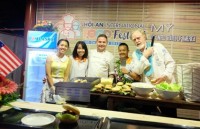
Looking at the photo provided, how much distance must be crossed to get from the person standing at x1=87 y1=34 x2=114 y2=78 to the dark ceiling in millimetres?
4126

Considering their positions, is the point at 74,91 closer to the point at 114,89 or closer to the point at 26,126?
the point at 114,89

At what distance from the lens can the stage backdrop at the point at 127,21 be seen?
4.01 meters

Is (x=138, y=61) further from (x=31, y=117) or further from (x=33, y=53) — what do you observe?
(x=33, y=53)

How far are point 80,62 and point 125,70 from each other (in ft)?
2.80

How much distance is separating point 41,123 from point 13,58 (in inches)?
43.5

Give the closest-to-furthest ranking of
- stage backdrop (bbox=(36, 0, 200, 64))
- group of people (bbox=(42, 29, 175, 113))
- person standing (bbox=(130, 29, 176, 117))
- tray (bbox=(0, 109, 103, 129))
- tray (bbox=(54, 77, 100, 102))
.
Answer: tray (bbox=(0, 109, 103, 129)) < tray (bbox=(54, 77, 100, 102)) < person standing (bbox=(130, 29, 176, 117)) < group of people (bbox=(42, 29, 175, 113)) < stage backdrop (bbox=(36, 0, 200, 64))

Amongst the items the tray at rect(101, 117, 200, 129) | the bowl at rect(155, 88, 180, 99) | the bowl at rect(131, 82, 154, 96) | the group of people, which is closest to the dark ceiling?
the group of people

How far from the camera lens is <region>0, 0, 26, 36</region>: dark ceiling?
6688 mm

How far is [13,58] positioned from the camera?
7.06ft

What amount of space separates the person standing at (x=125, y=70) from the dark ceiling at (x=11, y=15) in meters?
4.46

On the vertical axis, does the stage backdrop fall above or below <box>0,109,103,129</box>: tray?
above

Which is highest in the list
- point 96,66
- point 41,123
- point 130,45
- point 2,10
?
point 2,10

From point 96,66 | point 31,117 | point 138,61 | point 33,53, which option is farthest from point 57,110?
point 33,53

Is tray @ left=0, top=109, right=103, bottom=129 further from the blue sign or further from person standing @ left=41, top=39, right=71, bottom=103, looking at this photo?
the blue sign
